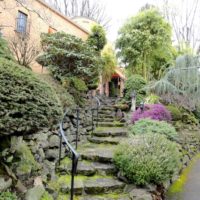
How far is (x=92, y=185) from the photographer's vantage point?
485cm

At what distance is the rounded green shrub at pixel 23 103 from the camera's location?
3066 mm

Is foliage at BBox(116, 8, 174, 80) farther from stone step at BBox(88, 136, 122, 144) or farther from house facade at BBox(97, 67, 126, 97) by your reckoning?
stone step at BBox(88, 136, 122, 144)

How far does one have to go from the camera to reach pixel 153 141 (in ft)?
18.3

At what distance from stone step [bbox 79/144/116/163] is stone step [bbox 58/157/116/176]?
12 cm

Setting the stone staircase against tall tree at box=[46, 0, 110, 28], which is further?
tall tree at box=[46, 0, 110, 28]

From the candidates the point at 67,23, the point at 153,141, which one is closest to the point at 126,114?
the point at 153,141

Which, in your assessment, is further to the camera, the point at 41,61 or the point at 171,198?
the point at 41,61

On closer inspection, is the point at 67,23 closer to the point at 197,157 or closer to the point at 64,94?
the point at 64,94

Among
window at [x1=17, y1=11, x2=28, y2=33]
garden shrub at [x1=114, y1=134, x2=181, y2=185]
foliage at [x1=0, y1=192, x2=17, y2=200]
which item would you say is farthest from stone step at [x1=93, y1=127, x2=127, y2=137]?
window at [x1=17, y1=11, x2=28, y2=33]

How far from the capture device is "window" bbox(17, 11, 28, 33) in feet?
37.8

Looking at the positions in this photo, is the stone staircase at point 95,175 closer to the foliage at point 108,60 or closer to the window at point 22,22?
the window at point 22,22

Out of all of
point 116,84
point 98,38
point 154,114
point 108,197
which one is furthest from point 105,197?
point 116,84

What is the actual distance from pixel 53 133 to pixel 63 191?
4.92ft

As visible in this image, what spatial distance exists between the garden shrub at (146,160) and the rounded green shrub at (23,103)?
2.07m
